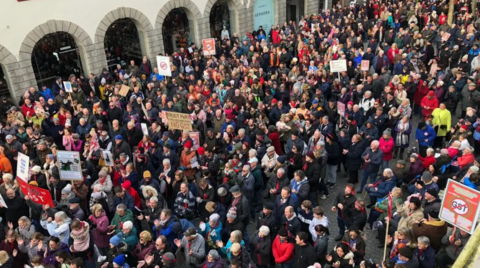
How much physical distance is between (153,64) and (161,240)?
15728 mm

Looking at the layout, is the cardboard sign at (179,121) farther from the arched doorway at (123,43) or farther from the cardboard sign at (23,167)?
the arched doorway at (123,43)

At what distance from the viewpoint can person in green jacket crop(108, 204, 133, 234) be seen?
786 cm

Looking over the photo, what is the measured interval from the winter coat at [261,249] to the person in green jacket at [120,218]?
2.39 m

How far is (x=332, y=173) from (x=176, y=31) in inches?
609

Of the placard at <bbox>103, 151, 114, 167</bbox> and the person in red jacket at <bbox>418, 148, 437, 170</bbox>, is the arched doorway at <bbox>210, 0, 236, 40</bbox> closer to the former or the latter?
the placard at <bbox>103, 151, 114, 167</bbox>

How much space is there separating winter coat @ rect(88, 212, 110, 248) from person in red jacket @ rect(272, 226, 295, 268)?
3143mm

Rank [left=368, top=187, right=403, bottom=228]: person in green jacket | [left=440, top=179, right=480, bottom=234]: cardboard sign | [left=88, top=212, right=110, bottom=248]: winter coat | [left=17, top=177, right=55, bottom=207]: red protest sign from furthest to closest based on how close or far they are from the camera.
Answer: [left=17, top=177, right=55, bottom=207]: red protest sign < [left=368, top=187, right=403, bottom=228]: person in green jacket < [left=88, top=212, right=110, bottom=248]: winter coat < [left=440, top=179, right=480, bottom=234]: cardboard sign

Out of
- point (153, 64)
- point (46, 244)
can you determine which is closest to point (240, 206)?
point (46, 244)

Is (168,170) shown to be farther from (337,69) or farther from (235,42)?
(235,42)

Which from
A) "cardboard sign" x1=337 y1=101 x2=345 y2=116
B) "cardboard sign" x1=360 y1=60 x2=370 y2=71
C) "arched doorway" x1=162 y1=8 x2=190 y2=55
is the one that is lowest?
"cardboard sign" x1=337 y1=101 x2=345 y2=116

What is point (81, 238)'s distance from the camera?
753cm

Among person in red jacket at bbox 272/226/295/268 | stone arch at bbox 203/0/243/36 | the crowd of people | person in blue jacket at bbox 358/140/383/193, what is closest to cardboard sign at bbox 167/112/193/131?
the crowd of people

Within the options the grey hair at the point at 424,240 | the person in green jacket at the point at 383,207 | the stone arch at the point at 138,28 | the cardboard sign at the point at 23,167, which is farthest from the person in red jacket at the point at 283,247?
the stone arch at the point at 138,28

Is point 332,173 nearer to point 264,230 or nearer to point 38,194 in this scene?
point 264,230
